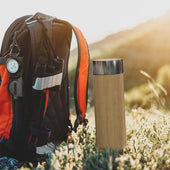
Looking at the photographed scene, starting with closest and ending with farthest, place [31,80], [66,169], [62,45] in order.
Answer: [66,169], [31,80], [62,45]

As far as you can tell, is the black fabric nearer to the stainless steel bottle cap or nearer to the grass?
the grass

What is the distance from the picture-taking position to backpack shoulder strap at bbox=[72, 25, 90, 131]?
10.6ft

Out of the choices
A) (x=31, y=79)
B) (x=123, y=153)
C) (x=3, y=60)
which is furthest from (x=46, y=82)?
(x=123, y=153)

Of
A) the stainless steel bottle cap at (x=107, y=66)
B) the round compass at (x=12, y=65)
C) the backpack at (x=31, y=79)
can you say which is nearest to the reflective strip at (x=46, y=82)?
the backpack at (x=31, y=79)

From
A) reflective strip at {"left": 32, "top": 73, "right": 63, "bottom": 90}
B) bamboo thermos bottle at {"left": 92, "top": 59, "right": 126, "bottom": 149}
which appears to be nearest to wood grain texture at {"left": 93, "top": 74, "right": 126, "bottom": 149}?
bamboo thermos bottle at {"left": 92, "top": 59, "right": 126, "bottom": 149}

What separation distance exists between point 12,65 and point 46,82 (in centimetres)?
31

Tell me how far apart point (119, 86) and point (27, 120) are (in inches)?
35.8

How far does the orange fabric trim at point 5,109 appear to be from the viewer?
3.02 meters

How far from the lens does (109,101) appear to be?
8.79 ft

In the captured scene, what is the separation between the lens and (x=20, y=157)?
311 centimetres

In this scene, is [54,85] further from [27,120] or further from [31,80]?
[27,120]

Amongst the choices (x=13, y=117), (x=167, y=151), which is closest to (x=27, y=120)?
→ (x=13, y=117)

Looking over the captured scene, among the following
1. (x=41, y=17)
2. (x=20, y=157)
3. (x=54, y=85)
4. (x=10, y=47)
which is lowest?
(x=20, y=157)

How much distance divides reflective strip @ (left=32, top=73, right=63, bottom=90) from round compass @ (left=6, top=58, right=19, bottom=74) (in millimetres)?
200
